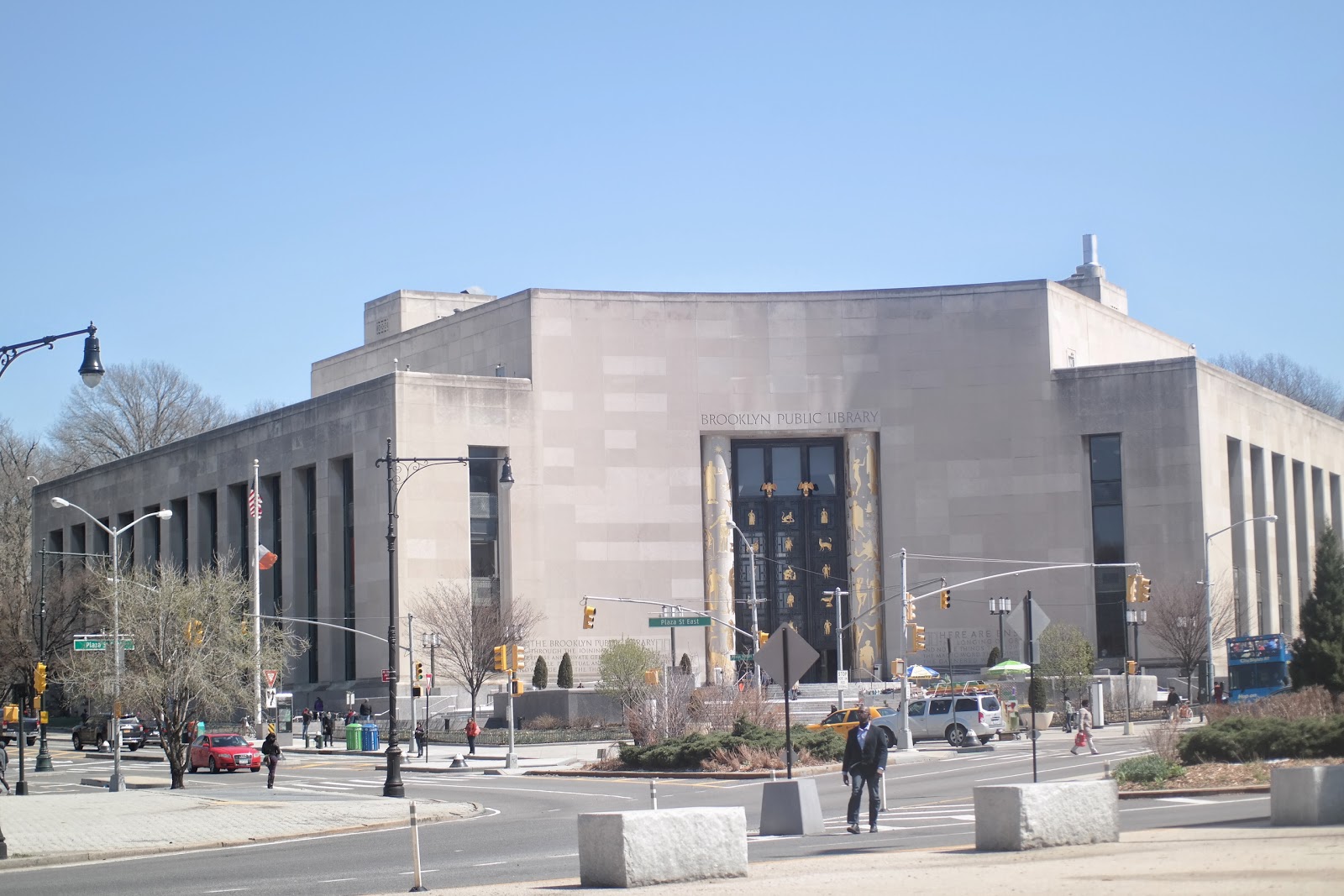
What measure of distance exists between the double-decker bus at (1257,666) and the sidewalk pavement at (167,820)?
3656 centimetres

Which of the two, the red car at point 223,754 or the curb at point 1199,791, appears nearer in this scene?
the curb at point 1199,791

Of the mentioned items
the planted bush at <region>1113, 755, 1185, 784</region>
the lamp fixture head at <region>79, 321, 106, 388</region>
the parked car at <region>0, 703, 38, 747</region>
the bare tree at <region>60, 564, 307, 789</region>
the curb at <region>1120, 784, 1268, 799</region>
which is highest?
the lamp fixture head at <region>79, 321, 106, 388</region>

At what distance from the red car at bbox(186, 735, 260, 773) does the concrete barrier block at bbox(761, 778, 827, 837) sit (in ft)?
111

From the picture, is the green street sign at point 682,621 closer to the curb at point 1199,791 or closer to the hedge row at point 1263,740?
the hedge row at point 1263,740

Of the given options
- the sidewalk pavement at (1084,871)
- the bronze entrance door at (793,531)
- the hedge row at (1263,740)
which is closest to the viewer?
the sidewalk pavement at (1084,871)

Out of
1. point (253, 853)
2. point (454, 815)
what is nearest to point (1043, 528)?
point (454, 815)

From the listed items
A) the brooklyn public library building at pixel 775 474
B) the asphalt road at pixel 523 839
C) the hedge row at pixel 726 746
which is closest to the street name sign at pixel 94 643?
the asphalt road at pixel 523 839

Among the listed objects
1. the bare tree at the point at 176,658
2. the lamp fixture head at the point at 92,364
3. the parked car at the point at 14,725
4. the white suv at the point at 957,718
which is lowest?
the parked car at the point at 14,725

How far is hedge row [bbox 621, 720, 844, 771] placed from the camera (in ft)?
134

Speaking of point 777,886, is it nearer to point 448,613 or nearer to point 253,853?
point 253,853

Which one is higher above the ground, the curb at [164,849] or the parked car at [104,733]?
the curb at [164,849]

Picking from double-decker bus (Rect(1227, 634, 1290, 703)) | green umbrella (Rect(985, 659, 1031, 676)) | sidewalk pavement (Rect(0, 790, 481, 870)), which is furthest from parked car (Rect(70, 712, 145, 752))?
double-decker bus (Rect(1227, 634, 1290, 703))

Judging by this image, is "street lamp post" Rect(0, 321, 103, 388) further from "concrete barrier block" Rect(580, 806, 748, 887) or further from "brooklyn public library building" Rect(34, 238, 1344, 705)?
"brooklyn public library building" Rect(34, 238, 1344, 705)

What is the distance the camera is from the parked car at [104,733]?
70688mm
